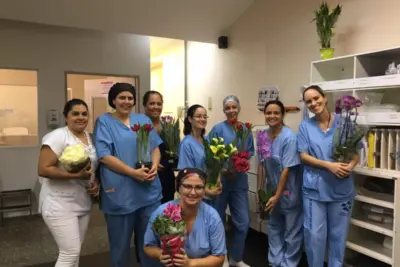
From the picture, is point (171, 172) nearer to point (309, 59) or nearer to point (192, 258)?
point (192, 258)

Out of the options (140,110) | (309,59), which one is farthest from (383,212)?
(140,110)

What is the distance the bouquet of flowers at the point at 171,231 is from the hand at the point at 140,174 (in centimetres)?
50

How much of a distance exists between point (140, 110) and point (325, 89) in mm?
2915

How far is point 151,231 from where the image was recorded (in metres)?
1.51

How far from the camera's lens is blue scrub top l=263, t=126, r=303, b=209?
2.31 meters

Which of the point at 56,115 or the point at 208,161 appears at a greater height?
the point at 56,115

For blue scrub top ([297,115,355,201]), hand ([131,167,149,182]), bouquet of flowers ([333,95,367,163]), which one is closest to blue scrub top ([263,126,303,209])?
blue scrub top ([297,115,355,201])

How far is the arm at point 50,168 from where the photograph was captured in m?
1.74

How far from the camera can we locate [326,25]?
2574 mm

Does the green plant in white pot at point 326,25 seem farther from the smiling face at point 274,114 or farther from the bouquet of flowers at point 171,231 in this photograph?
the bouquet of flowers at point 171,231

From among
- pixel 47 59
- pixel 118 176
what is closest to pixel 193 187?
pixel 118 176

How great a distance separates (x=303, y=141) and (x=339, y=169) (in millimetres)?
301

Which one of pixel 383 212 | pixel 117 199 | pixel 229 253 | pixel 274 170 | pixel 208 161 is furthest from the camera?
pixel 229 253

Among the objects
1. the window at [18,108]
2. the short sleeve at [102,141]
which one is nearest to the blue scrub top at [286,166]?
the short sleeve at [102,141]
